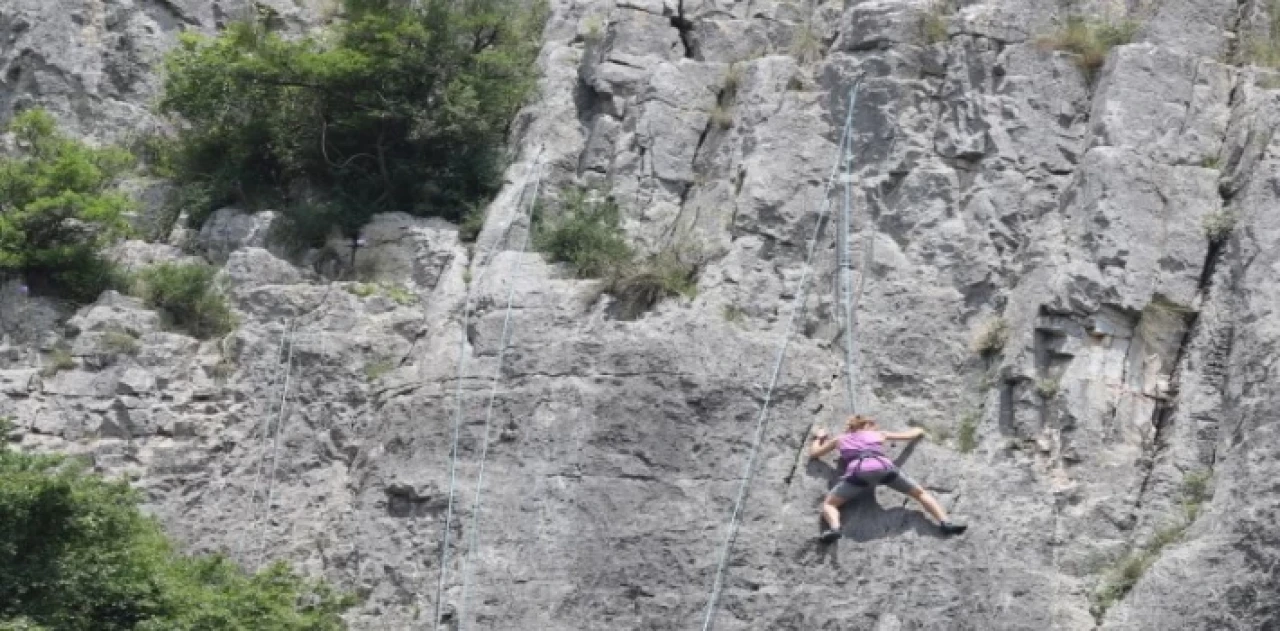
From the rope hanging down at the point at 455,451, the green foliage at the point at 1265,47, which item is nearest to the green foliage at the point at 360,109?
the rope hanging down at the point at 455,451

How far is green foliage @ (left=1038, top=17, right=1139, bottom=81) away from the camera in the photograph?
2206 cm

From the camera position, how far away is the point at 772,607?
749 inches

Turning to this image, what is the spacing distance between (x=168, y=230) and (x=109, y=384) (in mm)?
2846

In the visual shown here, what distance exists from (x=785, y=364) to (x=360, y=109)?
6.24 meters

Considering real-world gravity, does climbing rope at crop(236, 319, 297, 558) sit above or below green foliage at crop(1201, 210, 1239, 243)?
below

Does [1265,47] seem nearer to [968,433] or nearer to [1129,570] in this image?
[968,433]

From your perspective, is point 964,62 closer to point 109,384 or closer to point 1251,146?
point 1251,146

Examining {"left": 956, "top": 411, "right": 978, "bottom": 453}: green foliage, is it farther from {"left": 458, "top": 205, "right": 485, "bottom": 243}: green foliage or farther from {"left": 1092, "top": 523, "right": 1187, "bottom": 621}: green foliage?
{"left": 458, "top": 205, "right": 485, "bottom": 243}: green foliage

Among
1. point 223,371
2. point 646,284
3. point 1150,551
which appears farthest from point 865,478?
point 223,371

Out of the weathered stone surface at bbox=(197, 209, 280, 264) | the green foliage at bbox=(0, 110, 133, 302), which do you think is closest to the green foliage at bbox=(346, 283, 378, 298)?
the weathered stone surface at bbox=(197, 209, 280, 264)

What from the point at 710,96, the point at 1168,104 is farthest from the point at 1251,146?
the point at 710,96

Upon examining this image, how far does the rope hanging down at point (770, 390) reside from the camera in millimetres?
19172

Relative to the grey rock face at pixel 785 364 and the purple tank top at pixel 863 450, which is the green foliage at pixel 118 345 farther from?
the purple tank top at pixel 863 450

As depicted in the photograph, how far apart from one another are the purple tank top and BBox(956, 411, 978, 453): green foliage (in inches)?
37.7
